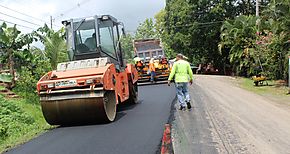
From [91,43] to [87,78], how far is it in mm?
2185

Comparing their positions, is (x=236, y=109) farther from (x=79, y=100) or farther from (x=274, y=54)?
(x=274, y=54)

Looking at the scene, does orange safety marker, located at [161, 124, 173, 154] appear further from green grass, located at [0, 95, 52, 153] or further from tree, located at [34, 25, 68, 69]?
tree, located at [34, 25, 68, 69]

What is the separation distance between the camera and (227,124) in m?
8.33

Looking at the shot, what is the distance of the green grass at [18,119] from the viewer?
1019 centimetres

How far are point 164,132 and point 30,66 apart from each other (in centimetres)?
1210

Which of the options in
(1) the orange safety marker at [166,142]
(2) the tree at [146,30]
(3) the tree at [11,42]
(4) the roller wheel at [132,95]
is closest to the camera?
(1) the orange safety marker at [166,142]

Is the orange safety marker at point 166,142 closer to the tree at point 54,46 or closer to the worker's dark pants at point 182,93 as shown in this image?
the worker's dark pants at point 182,93

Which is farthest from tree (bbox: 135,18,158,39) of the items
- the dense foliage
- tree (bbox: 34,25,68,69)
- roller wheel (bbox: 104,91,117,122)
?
roller wheel (bbox: 104,91,117,122)

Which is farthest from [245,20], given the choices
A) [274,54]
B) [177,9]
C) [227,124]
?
[227,124]

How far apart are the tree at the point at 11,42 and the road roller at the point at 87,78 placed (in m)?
5.97

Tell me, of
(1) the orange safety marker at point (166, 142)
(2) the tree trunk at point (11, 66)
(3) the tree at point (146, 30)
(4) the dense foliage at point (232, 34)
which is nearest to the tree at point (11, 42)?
(2) the tree trunk at point (11, 66)

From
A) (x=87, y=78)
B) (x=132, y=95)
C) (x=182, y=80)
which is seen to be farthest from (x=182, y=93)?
(x=87, y=78)

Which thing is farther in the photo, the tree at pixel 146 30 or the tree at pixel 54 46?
the tree at pixel 146 30

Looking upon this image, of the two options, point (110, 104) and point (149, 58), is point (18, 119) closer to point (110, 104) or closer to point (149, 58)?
point (110, 104)
